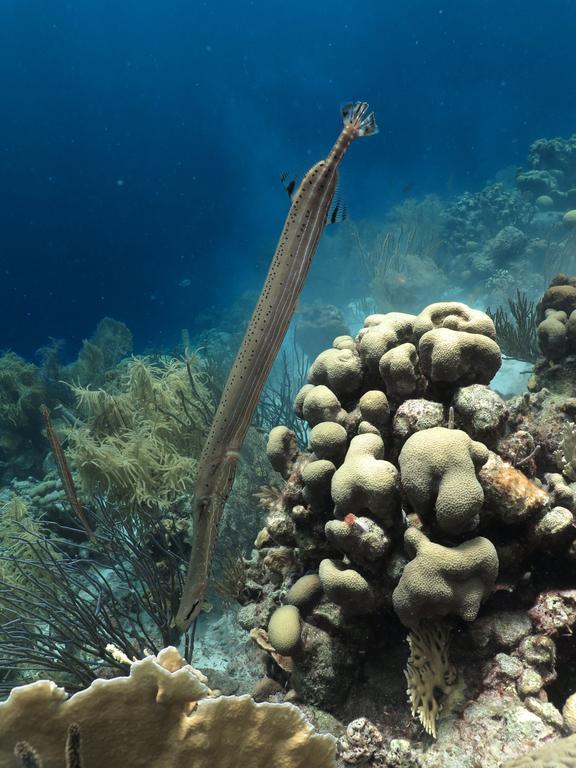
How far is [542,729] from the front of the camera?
7.92 feet

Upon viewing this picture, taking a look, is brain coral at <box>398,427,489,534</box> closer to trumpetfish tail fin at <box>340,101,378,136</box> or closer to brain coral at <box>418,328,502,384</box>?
brain coral at <box>418,328,502,384</box>

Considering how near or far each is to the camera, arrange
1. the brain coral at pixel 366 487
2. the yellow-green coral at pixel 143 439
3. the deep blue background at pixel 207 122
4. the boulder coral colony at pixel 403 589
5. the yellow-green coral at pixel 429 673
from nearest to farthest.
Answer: the boulder coral colony at pixel 403 589, the yellow-green coral at pixel 429 673, the brain coral at pixel 366 487, the yellow-green coral at pixel 143 439, the deep blue background at pixel 207 122

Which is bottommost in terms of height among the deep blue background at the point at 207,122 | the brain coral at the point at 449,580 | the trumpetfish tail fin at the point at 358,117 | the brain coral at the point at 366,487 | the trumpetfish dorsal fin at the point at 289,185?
the brain coral at the point at 449,580

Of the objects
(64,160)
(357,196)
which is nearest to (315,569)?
(357,196)

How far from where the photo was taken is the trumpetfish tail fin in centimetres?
254

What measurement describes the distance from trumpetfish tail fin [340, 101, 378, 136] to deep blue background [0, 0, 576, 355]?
47.8 meters

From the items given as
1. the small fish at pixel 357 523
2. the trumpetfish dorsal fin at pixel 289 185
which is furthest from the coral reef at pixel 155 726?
the trumpetfish dorsal fin at pixel 289 185

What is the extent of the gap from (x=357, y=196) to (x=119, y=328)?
48.1 m

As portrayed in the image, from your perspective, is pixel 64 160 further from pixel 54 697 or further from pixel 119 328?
pixel 54 697

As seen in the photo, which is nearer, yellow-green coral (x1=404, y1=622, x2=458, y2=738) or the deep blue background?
yellow-green coral (x1=404, y1=622, x2=458, y2=738)

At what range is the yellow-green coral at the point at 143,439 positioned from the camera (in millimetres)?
6293

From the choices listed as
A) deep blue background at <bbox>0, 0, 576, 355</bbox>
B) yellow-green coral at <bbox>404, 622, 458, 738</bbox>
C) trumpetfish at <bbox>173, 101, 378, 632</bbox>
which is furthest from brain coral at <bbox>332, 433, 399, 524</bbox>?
deep blue background at <bbox>0, 0, 576, 355</bbox>

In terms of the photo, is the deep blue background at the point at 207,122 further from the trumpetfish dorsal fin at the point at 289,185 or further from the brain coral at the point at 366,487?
the trumpetfish dorsal fin at the point at 289,185

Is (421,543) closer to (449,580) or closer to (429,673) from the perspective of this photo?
(449,580)
